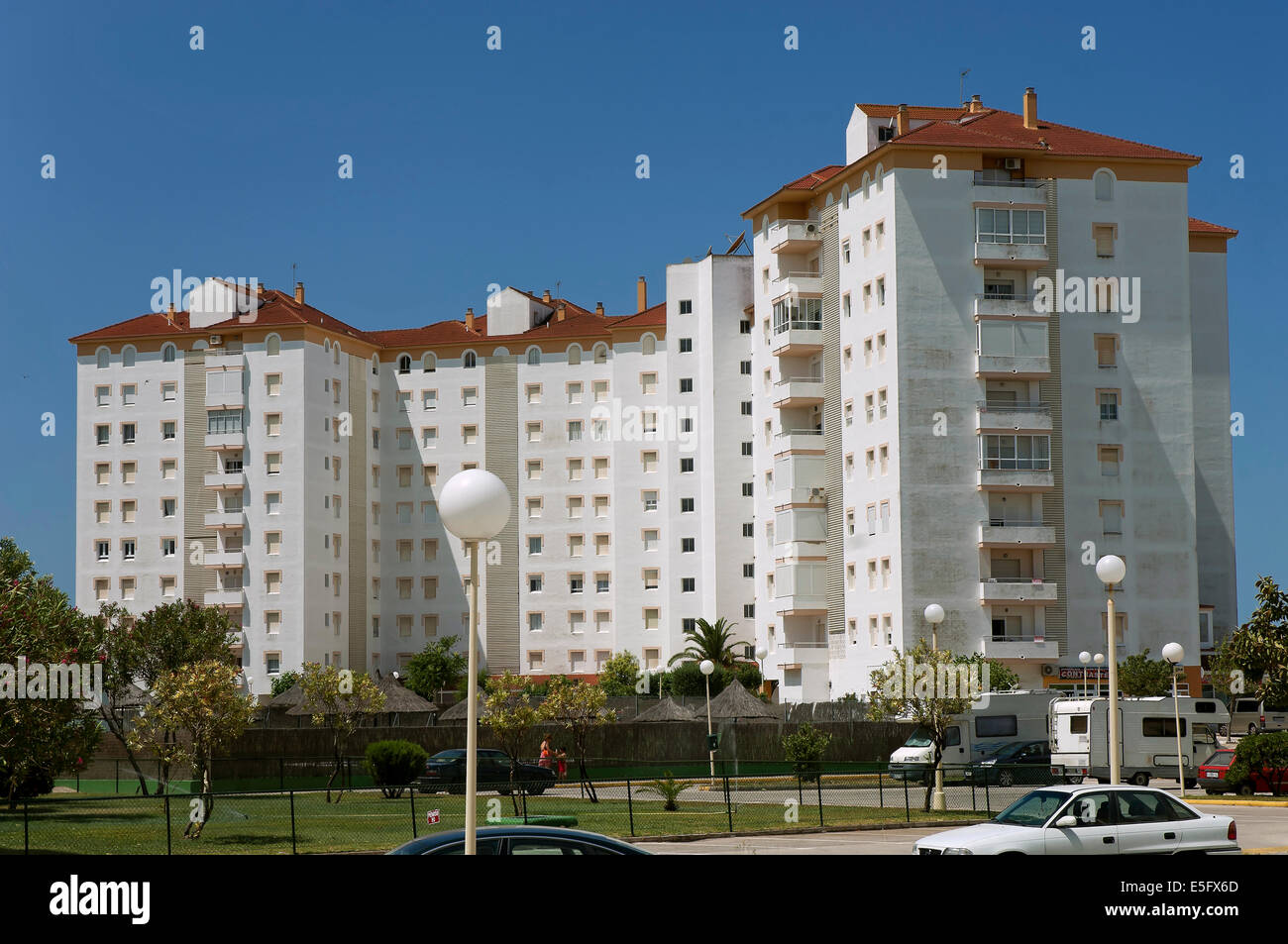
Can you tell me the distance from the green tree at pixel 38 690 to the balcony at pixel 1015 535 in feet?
148

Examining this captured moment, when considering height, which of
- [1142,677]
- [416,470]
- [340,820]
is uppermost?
[416,470]

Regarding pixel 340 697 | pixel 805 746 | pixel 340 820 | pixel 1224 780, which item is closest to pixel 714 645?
pixel 805 746

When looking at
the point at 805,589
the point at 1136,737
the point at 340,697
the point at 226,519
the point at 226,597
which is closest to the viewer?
the point at 1136,737

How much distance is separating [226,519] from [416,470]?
15.3m

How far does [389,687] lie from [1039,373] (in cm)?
3727

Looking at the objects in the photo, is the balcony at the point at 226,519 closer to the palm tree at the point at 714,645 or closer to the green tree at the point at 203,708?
the palm tree at the point at 714,645

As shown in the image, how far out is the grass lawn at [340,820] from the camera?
30.2 metres

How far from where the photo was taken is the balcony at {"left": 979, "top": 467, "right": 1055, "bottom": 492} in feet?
258

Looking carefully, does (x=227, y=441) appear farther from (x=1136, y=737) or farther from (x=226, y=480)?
(x=1136, y=737)

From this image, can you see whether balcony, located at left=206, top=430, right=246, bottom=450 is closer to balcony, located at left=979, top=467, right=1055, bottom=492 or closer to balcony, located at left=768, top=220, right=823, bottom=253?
balcony, located at left=768, top=220, right=823, bottom=253

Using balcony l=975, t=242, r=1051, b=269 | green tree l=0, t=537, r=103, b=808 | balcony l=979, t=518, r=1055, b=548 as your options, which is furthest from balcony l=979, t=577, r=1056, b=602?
green tree l=0, t=537, r=103, b=808

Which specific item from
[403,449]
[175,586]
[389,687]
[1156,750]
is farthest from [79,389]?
[1156,750]

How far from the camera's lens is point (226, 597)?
4149 inches
